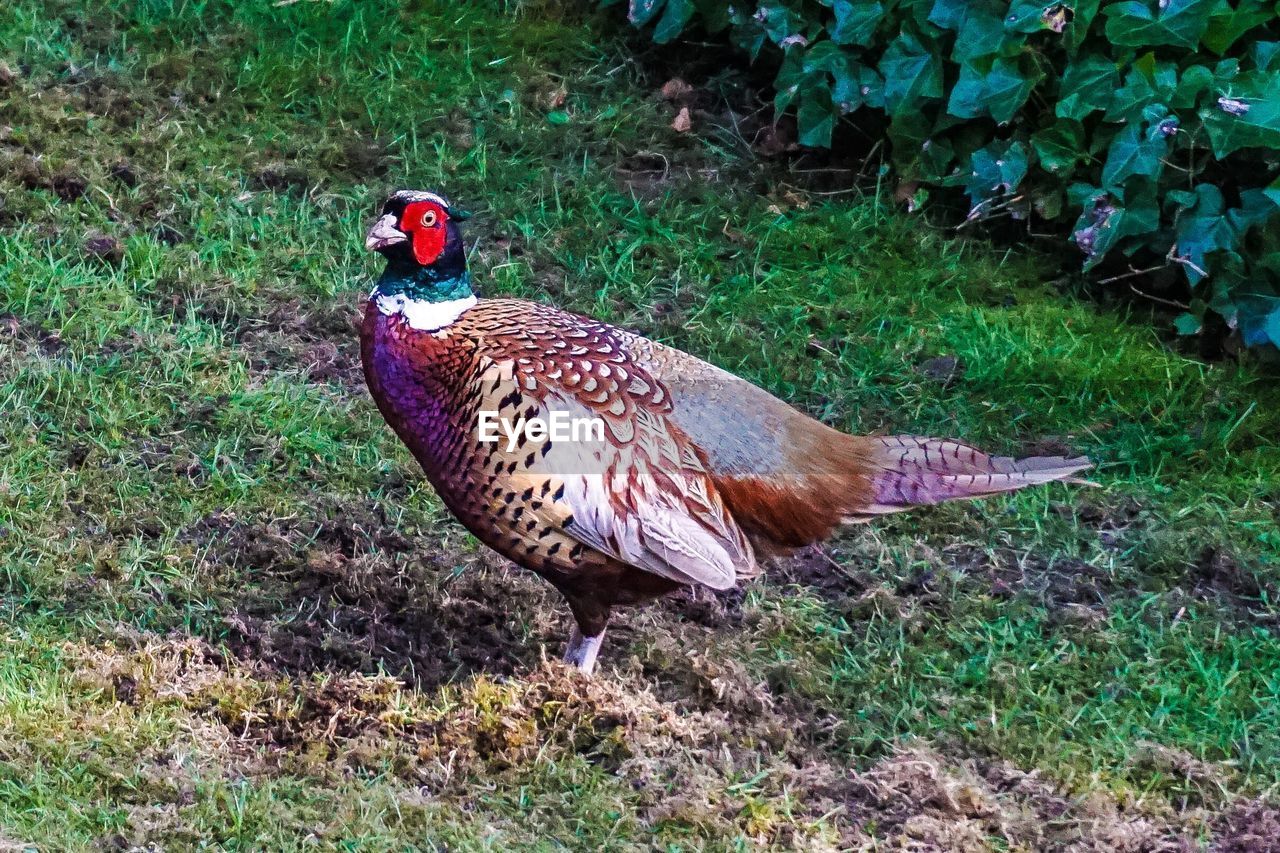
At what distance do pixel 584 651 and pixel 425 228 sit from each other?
1.02 m

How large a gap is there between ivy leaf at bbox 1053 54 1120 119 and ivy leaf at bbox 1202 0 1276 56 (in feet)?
0.94

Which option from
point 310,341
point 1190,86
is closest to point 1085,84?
point 1190,86

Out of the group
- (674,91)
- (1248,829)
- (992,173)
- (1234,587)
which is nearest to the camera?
(1248,829)

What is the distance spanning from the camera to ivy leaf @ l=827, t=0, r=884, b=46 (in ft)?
15.6

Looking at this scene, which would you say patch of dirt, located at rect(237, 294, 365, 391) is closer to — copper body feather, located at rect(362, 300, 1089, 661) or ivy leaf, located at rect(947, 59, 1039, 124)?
copper body feather, located at rect(362, 300, 1089, 661)

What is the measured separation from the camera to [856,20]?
188 inches

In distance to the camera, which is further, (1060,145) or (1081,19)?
(1060,145)

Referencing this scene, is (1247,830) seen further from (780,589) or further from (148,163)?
(148,163)

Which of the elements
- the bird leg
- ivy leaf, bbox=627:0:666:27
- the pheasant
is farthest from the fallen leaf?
the bird leg

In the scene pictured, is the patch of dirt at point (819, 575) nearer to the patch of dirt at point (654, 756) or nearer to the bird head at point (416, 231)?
the patch of dirt at point (654, 756)

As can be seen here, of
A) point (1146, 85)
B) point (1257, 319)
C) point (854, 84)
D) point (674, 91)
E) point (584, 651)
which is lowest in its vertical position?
point (584, 651)

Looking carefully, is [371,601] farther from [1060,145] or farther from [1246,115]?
[1246,115]

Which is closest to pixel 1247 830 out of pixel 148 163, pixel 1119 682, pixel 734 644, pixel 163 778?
pixel 1119 682

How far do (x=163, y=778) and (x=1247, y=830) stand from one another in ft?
7.30
